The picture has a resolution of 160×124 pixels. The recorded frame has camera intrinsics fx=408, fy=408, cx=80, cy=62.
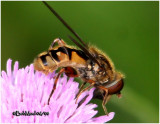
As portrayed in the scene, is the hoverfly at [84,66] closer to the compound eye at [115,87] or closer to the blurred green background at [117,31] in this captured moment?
the compound eye at [115,87]

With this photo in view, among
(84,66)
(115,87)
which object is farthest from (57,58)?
(115,87)

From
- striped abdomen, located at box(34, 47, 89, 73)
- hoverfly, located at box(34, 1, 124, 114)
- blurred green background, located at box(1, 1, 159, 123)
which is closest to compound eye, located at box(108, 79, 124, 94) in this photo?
hoverfly, located at box(34, 1, 124, 114)

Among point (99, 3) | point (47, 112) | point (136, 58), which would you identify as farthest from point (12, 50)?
point (47, 112)

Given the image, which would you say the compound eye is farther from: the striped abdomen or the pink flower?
the striped abdomen

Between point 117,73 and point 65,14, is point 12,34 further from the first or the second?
point 117,73

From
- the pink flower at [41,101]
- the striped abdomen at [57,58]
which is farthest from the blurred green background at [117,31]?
the striped abdomen at [57,58]

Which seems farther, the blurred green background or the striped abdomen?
the blurred green background
